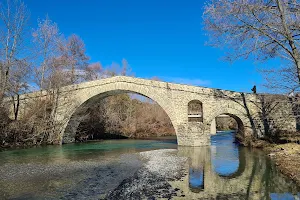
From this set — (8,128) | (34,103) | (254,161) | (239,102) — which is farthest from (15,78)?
(254,161)

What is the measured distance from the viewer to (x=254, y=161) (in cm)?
1179

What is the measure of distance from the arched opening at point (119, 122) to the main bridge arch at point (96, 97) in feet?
0.69

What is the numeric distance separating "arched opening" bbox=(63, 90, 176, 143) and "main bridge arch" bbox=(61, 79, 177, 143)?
0.21m

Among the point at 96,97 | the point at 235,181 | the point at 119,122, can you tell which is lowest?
the point at 235,181

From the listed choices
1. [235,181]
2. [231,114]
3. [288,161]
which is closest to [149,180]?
[235,181]

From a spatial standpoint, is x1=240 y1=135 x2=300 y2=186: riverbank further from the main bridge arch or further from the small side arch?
the main bridge arch

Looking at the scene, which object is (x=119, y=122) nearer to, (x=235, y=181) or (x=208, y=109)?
(x=208, y=109)

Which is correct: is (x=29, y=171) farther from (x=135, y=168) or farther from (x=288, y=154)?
(x=288, y=154)

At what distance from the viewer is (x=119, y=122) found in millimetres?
30297

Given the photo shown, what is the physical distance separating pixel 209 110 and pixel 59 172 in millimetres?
11372

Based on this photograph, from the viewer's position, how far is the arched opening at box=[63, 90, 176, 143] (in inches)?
1018

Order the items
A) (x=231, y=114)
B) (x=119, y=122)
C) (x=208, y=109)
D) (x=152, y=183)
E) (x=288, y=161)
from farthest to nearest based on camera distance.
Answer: (x=119, y=122) < (x=231, y=114) < (x=208, y=109) < (x=288, y=161) < (x=152, y=183)

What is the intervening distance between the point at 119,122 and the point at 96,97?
28.5ft

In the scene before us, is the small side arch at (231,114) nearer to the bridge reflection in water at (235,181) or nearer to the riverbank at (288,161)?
the riverbank at (288,161)
